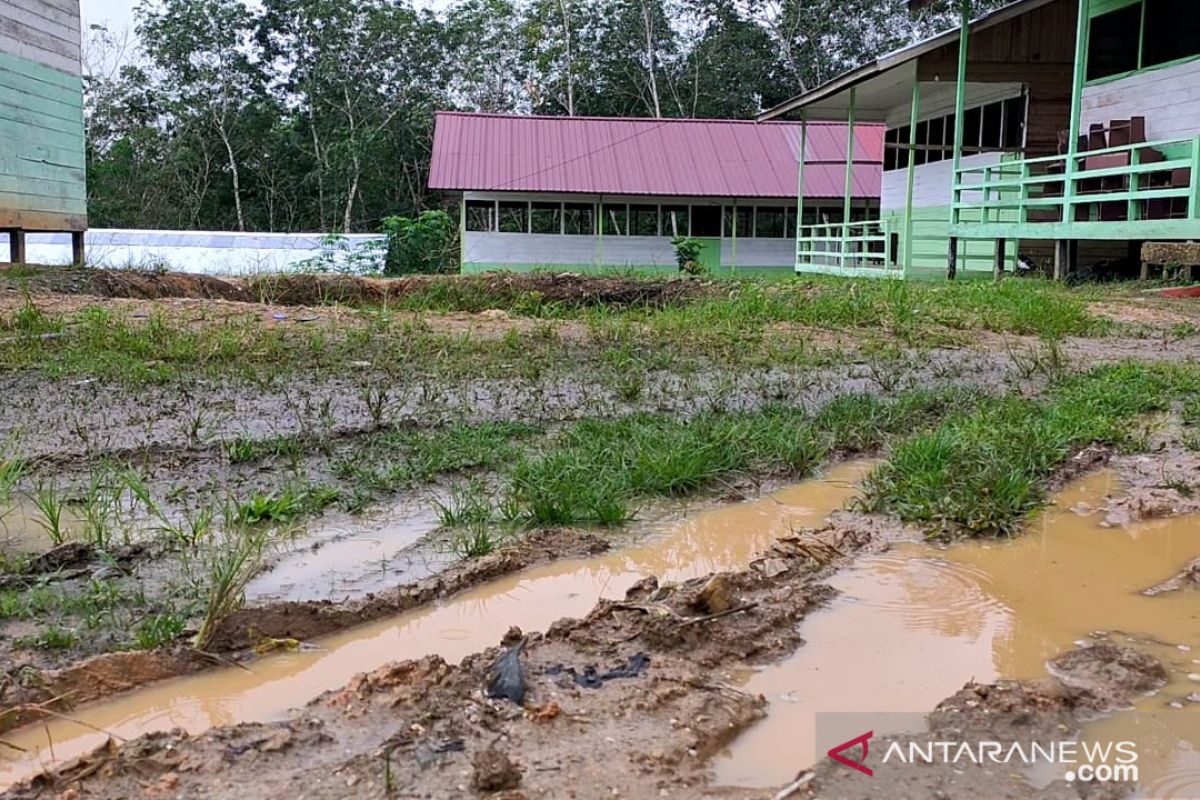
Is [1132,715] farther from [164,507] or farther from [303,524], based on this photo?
[164,507]

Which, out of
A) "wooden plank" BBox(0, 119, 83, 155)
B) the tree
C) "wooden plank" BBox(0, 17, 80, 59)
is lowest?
"wooden plank" BBox(0, 119, 83, 155)

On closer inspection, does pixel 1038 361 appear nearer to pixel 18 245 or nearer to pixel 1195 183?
pixel 1195 183

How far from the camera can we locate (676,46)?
41.8 metres

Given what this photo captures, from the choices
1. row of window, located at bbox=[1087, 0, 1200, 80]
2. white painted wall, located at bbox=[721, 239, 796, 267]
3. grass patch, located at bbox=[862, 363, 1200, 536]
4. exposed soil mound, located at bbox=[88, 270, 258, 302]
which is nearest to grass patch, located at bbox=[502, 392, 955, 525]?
grass patch, located at bbox=[862, 363, 1200, 536]

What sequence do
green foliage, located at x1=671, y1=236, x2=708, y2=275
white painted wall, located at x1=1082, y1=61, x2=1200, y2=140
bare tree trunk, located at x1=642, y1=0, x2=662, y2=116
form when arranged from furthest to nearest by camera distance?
bare tree trunk, located at x1=642, y1=0, x2=662, y2=116
green foliage, located at x1=671, y1=236, x2=708, y2=275
white painted wall, located at x1=1082, y1=61, x2=1200, y2=140

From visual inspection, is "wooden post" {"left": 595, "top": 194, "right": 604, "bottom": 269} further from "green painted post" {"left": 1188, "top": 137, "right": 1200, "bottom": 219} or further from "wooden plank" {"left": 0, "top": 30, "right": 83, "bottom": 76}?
"green painted post" {"left": 1188, "top": 137, "right": 1200, "bottom": 219}

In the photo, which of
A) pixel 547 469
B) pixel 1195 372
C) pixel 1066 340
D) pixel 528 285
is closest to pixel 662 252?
pixel 528 285

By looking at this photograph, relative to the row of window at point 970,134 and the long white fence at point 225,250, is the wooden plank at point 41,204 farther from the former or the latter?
the row of window at point 970,134

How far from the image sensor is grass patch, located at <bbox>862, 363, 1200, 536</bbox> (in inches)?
144

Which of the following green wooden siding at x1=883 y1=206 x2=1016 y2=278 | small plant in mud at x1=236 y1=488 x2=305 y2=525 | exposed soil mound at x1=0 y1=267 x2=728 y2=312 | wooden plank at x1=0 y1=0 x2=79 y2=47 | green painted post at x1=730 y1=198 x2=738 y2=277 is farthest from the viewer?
green painted post at x1=730 y1=198 x2=738 y2=277

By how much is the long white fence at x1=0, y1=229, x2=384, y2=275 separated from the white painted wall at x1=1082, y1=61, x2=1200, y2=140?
14606mm

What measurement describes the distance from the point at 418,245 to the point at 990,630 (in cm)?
2226

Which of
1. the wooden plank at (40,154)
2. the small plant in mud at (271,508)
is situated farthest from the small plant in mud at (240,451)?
the wooden plank at (40,154)

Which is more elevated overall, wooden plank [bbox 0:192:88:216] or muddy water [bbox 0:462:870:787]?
wooden plank [bbox 0:192:88:216]
